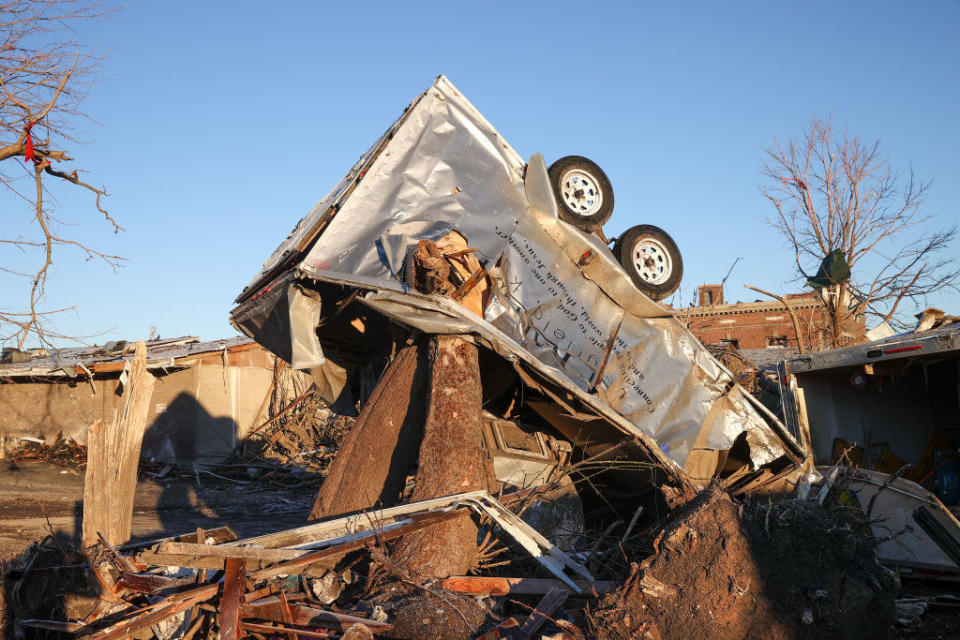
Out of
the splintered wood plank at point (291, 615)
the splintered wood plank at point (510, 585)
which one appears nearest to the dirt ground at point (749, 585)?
the splintered wood plank at point (510, 585)

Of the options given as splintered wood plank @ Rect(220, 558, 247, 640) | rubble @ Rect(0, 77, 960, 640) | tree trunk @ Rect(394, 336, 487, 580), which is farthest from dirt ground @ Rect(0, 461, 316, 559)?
splintered wood plank @ Rect(220, 558, 247, 640)

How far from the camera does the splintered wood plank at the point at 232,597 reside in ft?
15.0

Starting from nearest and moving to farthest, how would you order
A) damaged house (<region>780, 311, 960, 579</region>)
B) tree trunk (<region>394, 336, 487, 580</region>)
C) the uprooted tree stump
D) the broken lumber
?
tree trunk (<region>394, 336, 487, 580</region>)
the broken lumber
the uprooted tree stump
damaged house (<region>780, 311, 960, 579</region>)

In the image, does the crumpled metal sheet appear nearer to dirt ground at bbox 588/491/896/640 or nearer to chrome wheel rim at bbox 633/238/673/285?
chrome wheel rim at bbox 633/238/673/285

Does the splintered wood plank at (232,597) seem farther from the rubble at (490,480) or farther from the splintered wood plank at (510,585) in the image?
the splintered wood plank at (510,585)

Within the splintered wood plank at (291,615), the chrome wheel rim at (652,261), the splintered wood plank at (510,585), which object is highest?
the chrome wheel rim at (652,261)

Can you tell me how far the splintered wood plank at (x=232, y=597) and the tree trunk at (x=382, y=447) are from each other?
181 centimetres

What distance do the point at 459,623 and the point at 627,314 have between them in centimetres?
397

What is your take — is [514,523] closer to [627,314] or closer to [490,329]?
[490,329]

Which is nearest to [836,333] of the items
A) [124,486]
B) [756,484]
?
[756,484]

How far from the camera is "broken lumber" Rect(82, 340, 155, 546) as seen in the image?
588 centimetres

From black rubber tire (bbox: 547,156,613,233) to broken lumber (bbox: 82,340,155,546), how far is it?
4289 millimetres

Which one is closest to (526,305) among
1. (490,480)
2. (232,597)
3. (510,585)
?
(490,480)

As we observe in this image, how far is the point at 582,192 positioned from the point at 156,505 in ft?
30.0
